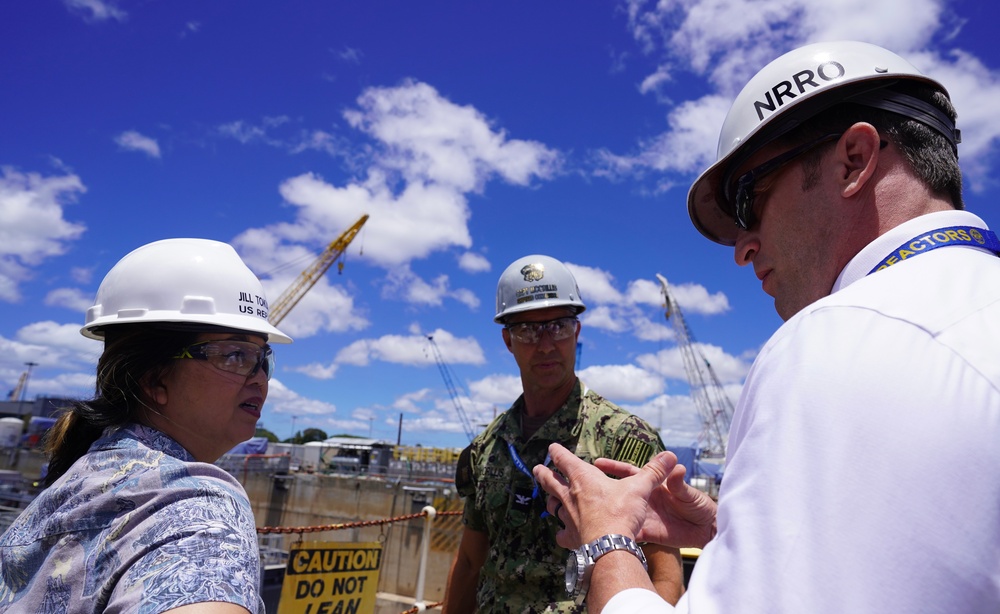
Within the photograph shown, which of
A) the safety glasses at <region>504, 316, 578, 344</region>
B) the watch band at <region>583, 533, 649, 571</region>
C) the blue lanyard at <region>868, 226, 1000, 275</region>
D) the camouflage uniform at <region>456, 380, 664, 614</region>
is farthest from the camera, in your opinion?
the safety glasses at <region>504, 316, 578, 344</region>

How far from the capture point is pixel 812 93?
55.2 inches

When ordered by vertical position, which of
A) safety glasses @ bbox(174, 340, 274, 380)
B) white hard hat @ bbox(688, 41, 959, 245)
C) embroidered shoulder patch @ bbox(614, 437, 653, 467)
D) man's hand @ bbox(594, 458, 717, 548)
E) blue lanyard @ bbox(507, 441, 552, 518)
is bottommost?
man's hand @ bbox(594, 458, 717, 548)

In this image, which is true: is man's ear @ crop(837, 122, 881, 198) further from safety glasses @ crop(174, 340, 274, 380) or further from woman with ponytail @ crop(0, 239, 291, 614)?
safety glasses @ crop(174, 340, 274, 380)

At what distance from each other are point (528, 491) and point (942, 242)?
243cm

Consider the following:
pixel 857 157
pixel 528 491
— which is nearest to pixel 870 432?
pixel 857 157

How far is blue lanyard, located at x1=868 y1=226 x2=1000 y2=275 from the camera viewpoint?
109 cm

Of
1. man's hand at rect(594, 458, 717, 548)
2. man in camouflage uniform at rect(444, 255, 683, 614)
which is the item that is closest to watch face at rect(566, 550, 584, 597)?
man's hand at rect(594, 458, 717, 548)

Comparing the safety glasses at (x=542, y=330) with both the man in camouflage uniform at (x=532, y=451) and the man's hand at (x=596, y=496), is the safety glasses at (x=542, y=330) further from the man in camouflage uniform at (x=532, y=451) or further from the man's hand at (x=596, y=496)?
the man's hand at (x=596, y=496)

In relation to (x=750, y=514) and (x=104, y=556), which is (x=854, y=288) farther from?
(x=104, y=556)

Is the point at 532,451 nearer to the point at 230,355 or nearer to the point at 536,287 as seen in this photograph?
the point at 536,287

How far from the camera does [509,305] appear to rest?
3.76 metres

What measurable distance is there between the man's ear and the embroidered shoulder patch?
192cm

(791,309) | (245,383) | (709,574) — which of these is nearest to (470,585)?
(245,383)

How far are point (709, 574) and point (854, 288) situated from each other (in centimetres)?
47
